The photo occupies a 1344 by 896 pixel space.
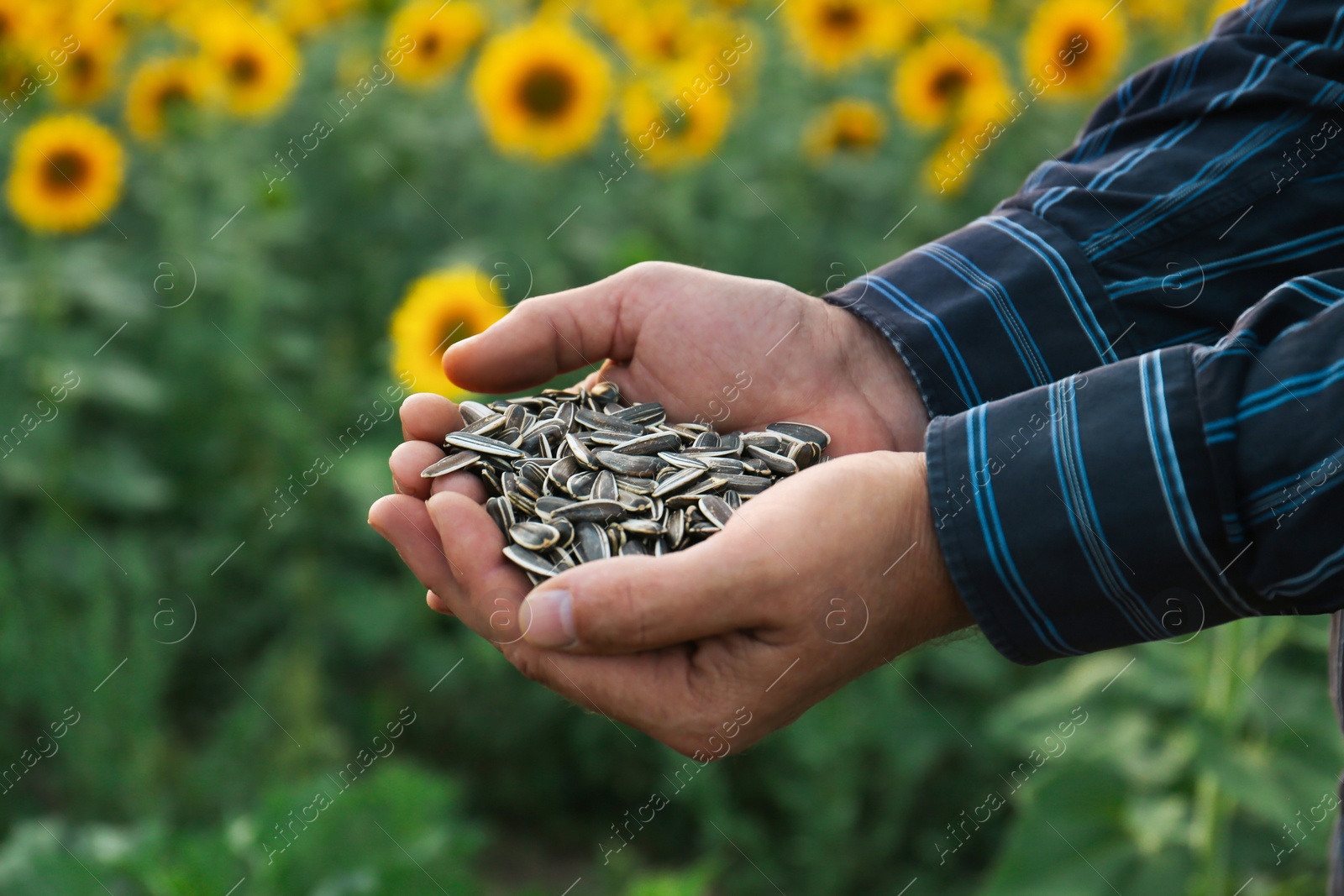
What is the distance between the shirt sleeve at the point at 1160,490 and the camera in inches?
45.3

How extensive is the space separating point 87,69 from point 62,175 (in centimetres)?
46

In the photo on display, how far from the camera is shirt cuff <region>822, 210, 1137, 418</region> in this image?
1.63 metres

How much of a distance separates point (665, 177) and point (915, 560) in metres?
2.40

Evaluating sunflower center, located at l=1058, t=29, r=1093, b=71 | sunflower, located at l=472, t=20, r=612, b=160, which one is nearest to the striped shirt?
sunflower, located at l=472, t=20, r=612, b=160

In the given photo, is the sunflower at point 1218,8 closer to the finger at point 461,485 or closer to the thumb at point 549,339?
the thumb at point 549,339

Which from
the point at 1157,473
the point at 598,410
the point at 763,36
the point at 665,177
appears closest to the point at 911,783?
the point at 598,410

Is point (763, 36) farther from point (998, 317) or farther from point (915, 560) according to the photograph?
point (915, 560)

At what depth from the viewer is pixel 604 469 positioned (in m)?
1.85

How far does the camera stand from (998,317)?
166 centimetres

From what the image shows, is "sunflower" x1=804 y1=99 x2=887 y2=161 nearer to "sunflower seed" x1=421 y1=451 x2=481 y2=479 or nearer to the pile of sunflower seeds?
the pile of sunflower seeds

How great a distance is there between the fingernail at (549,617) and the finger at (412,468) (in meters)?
0.48

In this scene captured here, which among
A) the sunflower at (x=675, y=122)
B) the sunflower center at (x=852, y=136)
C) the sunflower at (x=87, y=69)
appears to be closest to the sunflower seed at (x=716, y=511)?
the sunflower at (x=675, y=122)

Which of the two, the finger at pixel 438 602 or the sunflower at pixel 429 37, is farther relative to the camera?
the sunflower at pixel 429 37

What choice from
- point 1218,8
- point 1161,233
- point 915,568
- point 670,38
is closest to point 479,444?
point 915,568
